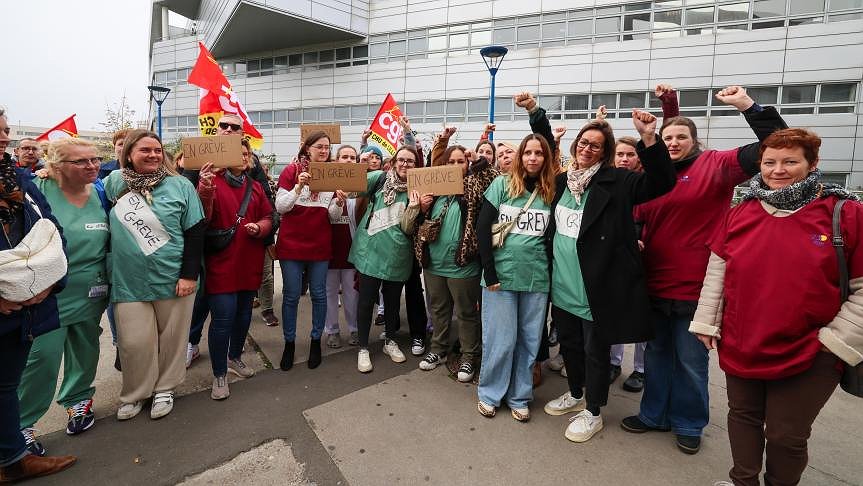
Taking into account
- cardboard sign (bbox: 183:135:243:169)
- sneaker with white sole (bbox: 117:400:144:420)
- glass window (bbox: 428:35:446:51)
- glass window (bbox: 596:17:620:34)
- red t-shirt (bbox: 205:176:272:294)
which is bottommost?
sneaker with white sole (bbox: 117:400:144:420)

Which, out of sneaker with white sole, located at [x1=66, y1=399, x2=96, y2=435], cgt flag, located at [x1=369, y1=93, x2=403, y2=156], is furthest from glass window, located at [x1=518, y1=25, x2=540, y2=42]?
sneaker with white sole, located at [x1=66, y1=399, x2=96, y2=435]

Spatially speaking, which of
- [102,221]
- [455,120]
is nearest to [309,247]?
[102,221]

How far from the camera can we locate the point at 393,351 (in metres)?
4.05

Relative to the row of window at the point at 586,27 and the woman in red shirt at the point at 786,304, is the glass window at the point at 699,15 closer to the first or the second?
the row of window at the point at 586,27

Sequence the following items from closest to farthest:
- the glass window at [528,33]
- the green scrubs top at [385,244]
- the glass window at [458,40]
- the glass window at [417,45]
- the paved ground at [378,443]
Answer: the paved ground at [378,443] → the green scrubs top at [385,244] → the glass window at [528,33] → the glass window at [458,40] → the glass window at [417,45]

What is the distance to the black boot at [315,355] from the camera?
3.79 meters

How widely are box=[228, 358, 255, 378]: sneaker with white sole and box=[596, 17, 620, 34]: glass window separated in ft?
63.3

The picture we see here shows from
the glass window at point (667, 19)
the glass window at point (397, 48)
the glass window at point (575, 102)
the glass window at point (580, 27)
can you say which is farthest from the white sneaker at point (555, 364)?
the glass window at point (397, 48)

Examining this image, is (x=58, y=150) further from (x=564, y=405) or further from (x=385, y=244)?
(x=564, y=405)

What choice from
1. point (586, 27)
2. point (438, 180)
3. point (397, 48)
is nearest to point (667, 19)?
point (586, 27)

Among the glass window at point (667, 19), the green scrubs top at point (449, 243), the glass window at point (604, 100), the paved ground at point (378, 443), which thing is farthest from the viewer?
the glass window at point (604, 100)

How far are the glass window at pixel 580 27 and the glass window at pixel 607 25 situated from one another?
0.32 m

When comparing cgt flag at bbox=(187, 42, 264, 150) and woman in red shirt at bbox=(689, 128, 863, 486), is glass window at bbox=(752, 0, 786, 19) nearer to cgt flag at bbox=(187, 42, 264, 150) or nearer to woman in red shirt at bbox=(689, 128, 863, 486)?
woman in red shirt at bbox=(689, 128, 863, 486)

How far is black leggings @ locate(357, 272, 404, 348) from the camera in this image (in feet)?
12.5
